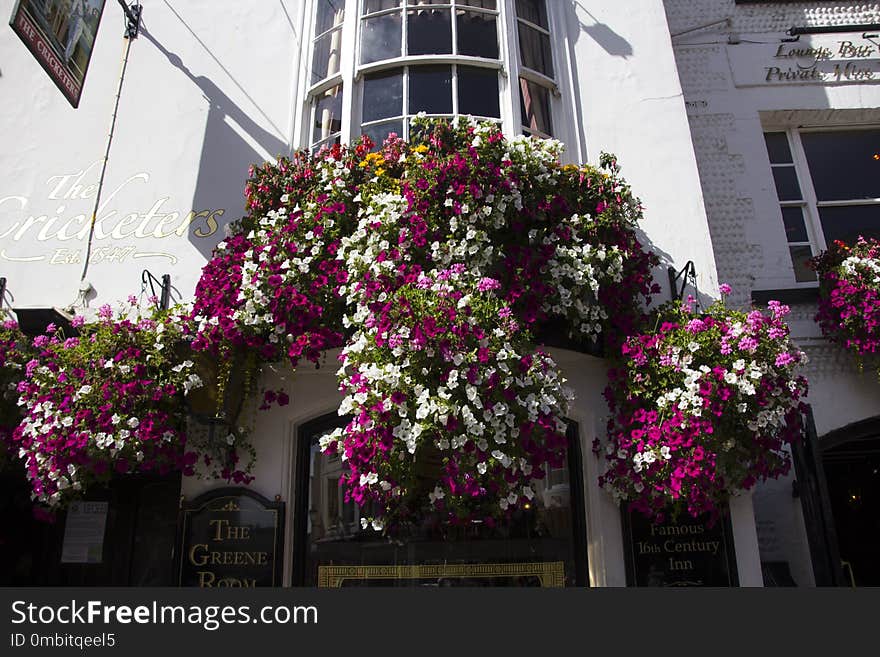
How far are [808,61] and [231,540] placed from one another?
7.63 meters

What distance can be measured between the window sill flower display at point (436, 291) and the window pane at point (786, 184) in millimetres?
2405

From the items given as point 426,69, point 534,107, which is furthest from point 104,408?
point 534,107

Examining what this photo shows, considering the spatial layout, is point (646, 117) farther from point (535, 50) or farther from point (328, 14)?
→ point (328, 14)

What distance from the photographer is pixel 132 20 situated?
7.84 metres

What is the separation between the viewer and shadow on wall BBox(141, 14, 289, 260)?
270 inches

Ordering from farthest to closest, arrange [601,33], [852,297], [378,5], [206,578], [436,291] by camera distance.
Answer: [601,33]
[378,5]
[852,297]
[206,578]
[436,291]

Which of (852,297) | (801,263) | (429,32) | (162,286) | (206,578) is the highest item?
(429,32)

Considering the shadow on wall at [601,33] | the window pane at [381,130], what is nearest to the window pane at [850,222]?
the shadow on wall at [601,33]

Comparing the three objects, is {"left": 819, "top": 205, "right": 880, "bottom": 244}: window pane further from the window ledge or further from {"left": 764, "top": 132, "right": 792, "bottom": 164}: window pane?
the window ledge

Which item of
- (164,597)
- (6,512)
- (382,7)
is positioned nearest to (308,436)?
(164,597)

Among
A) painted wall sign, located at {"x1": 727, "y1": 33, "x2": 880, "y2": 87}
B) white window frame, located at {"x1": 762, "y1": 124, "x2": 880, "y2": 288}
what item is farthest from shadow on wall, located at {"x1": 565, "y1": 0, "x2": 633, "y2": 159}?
white window frame, located at {"x1": 762, "y1": 124, "x2": 880, "y2": 288}

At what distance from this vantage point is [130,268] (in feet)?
22.5

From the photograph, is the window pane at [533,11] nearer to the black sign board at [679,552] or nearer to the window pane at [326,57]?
the window pane at [326,57]

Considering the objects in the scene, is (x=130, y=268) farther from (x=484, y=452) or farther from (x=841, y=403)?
(x=841, y=403)
